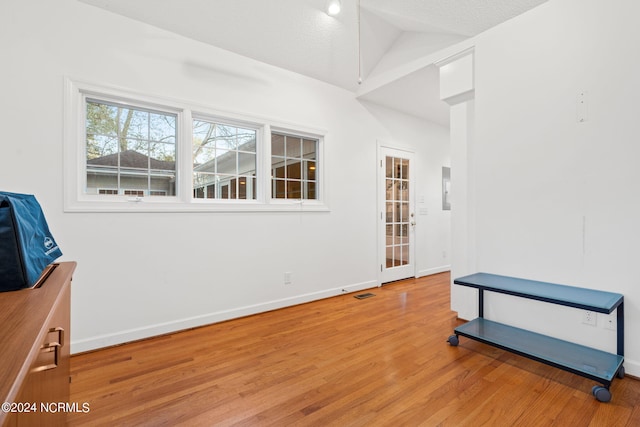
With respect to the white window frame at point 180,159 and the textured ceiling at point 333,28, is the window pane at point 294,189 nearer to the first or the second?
the white window frame at point 180,159

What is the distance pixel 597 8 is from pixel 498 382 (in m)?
2.69

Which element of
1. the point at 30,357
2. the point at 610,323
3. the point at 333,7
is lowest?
the point at 610,323

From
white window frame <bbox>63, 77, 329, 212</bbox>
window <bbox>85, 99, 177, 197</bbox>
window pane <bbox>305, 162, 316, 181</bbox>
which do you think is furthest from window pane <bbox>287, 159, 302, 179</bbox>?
window <bbox>85, 99, 177, 197</bbox>

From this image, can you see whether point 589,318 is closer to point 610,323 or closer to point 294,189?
point 610,323

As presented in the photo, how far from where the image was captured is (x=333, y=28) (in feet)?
10.6

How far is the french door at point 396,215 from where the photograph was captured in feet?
14.6

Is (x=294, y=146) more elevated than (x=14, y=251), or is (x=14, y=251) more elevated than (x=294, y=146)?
(x=294, y=146)

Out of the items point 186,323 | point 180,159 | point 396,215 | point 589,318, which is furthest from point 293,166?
point 589,318

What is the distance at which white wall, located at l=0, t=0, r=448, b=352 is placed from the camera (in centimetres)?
225

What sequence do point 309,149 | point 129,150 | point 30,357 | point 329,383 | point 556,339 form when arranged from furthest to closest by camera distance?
1. point 309,149
2. point 129,150
3. point 556,339
4. point 329,383
5. point 30,357

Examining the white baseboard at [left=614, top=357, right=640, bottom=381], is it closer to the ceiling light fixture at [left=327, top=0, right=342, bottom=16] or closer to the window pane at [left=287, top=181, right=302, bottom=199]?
the window pane at [left=287, top=181, right=302, bottom=199]

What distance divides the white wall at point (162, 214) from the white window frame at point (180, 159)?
0.06 meters

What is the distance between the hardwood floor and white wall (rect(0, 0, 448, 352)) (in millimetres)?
384

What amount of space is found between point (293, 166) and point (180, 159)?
4.31 feet
